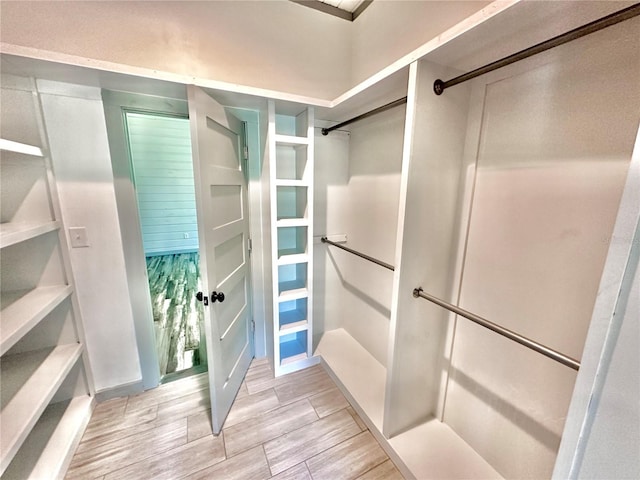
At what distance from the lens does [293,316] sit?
233 centimetres

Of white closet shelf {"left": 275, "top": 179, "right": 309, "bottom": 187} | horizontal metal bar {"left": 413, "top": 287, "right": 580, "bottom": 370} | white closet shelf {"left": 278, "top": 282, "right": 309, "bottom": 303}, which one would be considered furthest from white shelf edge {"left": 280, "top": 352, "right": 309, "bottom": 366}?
white closet shelf {"left": 275, "top": 179, "right": 309, "bottom": 187}

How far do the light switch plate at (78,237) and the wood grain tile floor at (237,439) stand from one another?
45.6 inches

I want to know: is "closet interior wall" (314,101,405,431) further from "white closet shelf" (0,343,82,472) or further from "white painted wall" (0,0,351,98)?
"white closet shelf" (0,343,82,472)

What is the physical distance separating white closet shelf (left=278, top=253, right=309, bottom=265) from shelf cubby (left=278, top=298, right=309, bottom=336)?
44 cm

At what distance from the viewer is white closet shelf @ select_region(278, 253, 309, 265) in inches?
76.2

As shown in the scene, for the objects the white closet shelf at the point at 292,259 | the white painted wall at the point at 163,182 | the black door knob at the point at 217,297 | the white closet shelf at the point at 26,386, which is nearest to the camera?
the white closet shelf at the point at 26,386

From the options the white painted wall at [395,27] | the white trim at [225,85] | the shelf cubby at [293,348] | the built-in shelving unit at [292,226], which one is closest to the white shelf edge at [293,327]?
the built-in shelving unit at [292,226]

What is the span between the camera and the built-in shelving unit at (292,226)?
1826 mm

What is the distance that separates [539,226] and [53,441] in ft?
9.08

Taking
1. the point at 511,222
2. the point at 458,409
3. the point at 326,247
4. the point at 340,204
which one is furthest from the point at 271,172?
the point at 458,409

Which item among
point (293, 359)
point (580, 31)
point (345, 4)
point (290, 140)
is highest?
point (345, 4)

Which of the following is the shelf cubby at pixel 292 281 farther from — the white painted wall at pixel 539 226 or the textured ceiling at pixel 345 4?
the textured ceiling at pixel 345 4

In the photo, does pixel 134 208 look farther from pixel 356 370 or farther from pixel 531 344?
pixel 531 344

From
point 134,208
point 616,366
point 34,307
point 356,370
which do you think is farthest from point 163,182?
point 616,366
